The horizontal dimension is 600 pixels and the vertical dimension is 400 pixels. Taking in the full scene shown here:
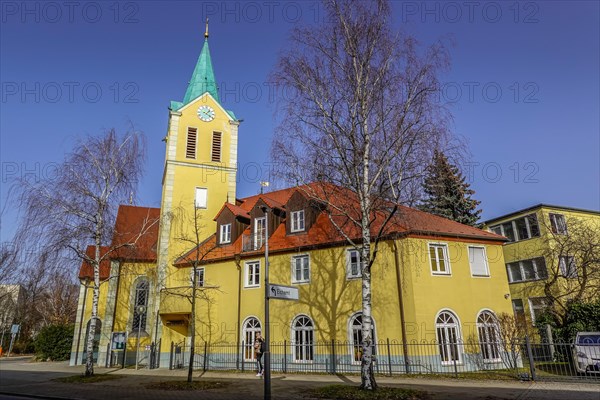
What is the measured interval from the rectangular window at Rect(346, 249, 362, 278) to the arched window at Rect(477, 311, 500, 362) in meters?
6.32

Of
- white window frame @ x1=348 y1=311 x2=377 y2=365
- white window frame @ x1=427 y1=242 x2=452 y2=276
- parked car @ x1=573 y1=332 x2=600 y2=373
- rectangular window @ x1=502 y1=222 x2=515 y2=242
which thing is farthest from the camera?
rectangular window @ x1=502 y1=222 x2=515 y2=242

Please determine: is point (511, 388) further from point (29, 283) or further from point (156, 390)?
point (29, 283)

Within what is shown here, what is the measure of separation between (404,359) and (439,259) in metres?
5.23

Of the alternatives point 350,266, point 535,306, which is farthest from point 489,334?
point 535,306

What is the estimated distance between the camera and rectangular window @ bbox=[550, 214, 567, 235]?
31578mm

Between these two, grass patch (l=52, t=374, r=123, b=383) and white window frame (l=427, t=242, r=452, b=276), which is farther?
white window frame (l=427, t=242, r=452, b=276)

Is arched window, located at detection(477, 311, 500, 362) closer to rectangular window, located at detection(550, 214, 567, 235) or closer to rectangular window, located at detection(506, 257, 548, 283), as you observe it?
rectangular window, located at detection(506, 257, 548, 283)

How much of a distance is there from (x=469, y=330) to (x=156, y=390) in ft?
46.7

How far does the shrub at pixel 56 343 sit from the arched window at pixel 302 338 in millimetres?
24071

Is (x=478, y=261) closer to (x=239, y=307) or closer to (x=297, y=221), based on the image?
(x=297, y=221)

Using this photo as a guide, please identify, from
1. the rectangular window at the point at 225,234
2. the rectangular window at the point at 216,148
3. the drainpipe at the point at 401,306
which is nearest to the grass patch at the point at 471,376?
the drainpipe at the point at 401,306

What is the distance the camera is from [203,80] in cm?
3366

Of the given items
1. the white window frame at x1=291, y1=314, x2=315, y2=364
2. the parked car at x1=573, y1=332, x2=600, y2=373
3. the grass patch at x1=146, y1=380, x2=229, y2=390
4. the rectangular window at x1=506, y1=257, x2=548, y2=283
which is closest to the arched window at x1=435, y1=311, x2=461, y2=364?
the parked car at x1=573, y1=332, x2=600, y2=373

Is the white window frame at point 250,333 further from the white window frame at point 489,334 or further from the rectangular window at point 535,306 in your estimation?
the rectangular window at point 535,306
